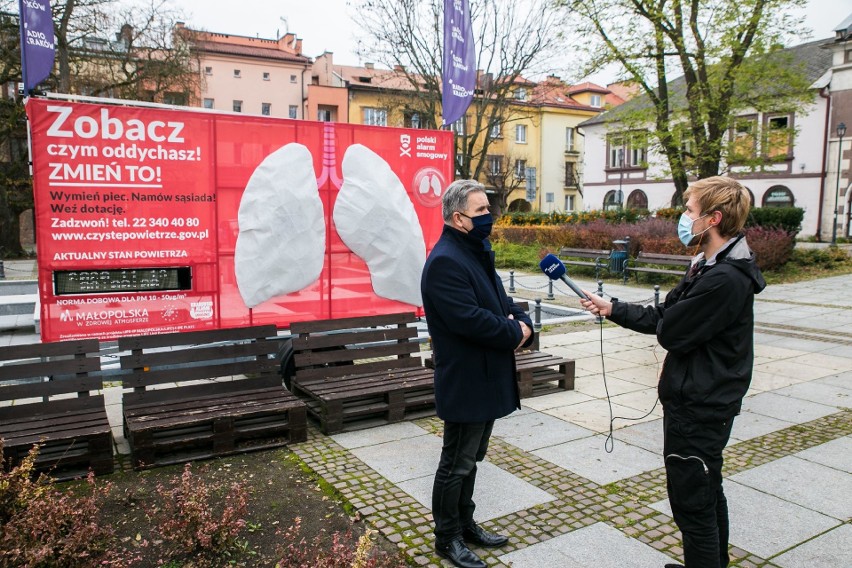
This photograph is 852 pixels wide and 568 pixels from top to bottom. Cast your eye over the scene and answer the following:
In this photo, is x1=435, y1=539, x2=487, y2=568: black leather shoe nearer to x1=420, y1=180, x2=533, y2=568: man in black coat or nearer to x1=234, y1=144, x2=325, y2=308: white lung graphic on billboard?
x1=420, y1=180, x2=533, y2=568: man in black coat

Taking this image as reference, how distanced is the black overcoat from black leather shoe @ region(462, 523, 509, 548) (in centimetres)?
78

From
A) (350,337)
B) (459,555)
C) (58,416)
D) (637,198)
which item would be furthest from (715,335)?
(637,198)

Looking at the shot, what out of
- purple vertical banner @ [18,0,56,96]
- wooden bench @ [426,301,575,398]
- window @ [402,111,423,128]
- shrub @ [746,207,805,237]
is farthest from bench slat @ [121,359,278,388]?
window @ [402,111,423,128]

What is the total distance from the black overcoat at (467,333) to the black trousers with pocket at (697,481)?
89cm

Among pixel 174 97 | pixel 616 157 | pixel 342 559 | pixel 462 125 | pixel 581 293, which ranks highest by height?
pixel 174 97

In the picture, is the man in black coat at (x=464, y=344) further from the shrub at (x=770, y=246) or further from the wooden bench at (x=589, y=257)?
the shrub at (x=770, y=246)

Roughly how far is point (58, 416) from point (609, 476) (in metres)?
4.24

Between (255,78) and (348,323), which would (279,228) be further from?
(255,78)

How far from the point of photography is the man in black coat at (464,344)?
11.3 ft

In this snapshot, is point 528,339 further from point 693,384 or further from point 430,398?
point 430,398

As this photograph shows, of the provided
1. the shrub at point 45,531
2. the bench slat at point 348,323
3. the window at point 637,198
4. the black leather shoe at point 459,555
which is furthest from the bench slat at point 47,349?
the window at point 637,198

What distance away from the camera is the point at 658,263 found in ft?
59.0

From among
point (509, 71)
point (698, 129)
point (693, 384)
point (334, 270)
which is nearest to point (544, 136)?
point (509, 71)

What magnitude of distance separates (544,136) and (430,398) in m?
58.8
